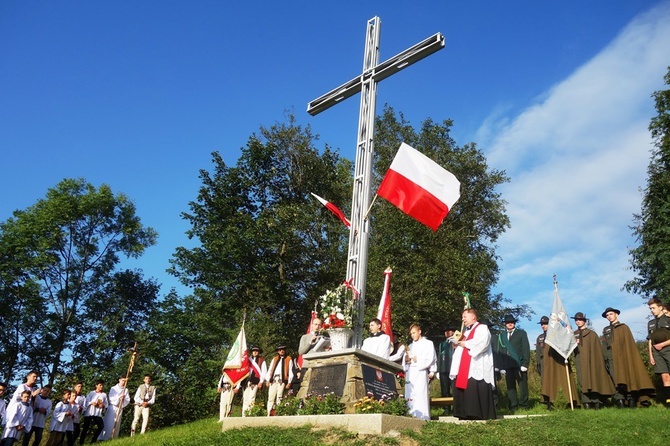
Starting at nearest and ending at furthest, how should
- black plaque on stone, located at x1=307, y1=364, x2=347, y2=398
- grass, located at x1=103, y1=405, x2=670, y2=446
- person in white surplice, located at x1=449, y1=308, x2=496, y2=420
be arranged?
grass, located at x1=103, y1=405, x2=670, y2=446, black plaque on stone, located at x1=307, y1=364, x2=347, y2=398, person in white surplice, located at x1=449, y1=308, x2=496, y2=420

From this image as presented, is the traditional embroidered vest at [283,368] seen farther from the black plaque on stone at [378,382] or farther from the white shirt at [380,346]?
the black plaque on stone at [378,382]

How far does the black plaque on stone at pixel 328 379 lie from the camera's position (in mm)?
8422

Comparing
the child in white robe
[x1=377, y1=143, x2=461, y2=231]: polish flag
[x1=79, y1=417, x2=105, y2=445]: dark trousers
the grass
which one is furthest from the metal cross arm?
[x1=79, y1=417, x2=105, y2=445]: dark trousers

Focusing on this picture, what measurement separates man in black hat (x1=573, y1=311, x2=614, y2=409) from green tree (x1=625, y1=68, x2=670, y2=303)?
13380 millimetres

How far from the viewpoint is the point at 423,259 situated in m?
24.5

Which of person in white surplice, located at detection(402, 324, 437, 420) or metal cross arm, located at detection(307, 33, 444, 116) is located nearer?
person in white surplice, located at detection(402, 324, 437, 420)

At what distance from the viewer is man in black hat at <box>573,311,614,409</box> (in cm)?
1054

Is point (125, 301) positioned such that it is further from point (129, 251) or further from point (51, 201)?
point (51, 201)

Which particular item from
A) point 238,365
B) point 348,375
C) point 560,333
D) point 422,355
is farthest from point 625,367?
point 238,365

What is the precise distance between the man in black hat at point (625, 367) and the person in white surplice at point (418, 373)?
358 cm

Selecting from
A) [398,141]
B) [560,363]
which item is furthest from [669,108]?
[560,363]

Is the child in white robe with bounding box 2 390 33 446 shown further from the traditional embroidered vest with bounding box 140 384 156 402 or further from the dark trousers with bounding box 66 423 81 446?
the traditional embroidered vest with bounding box 140 384 156 402

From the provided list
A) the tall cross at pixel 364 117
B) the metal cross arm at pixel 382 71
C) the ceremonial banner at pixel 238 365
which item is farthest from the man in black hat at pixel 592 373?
the ceremonial banner at pixel 238 365

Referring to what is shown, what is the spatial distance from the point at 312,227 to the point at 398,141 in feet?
24.2
